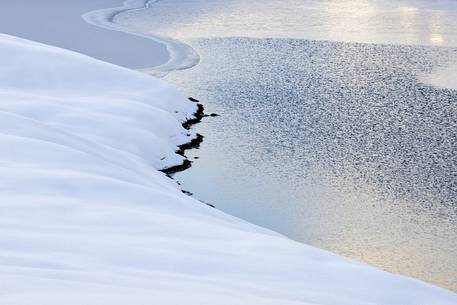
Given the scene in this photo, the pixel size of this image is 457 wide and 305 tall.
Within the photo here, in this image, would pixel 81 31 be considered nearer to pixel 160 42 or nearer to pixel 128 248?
pixel 160 42

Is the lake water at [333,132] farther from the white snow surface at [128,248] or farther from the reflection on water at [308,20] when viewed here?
the white snow surface at [128,248]

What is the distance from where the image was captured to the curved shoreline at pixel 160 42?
14.6 metres

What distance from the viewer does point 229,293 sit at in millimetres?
3744

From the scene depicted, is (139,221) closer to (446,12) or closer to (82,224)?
(82,224)

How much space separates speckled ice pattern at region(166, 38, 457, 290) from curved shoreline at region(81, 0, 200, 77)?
1.27 ft

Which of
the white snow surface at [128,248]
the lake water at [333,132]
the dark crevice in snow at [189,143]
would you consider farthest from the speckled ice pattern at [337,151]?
the white snow surface at [128,248]

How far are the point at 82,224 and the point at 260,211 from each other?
3214 mm

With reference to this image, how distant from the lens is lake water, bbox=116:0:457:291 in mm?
7395

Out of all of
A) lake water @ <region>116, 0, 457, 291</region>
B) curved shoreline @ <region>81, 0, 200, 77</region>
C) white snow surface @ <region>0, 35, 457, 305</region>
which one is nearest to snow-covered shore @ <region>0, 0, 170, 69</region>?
curved shoreline @ <region>81, 0, 200, 77</region>

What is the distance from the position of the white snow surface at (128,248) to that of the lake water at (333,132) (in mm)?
1175

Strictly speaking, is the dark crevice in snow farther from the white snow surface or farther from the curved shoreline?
the curved shoreline

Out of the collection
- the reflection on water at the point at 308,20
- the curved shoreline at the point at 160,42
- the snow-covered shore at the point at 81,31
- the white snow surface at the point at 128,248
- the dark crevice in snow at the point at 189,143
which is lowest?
the reflection on water at the point at 308,20

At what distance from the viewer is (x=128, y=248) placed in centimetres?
439

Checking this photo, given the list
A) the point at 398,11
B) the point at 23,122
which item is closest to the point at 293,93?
the point at 23,122
